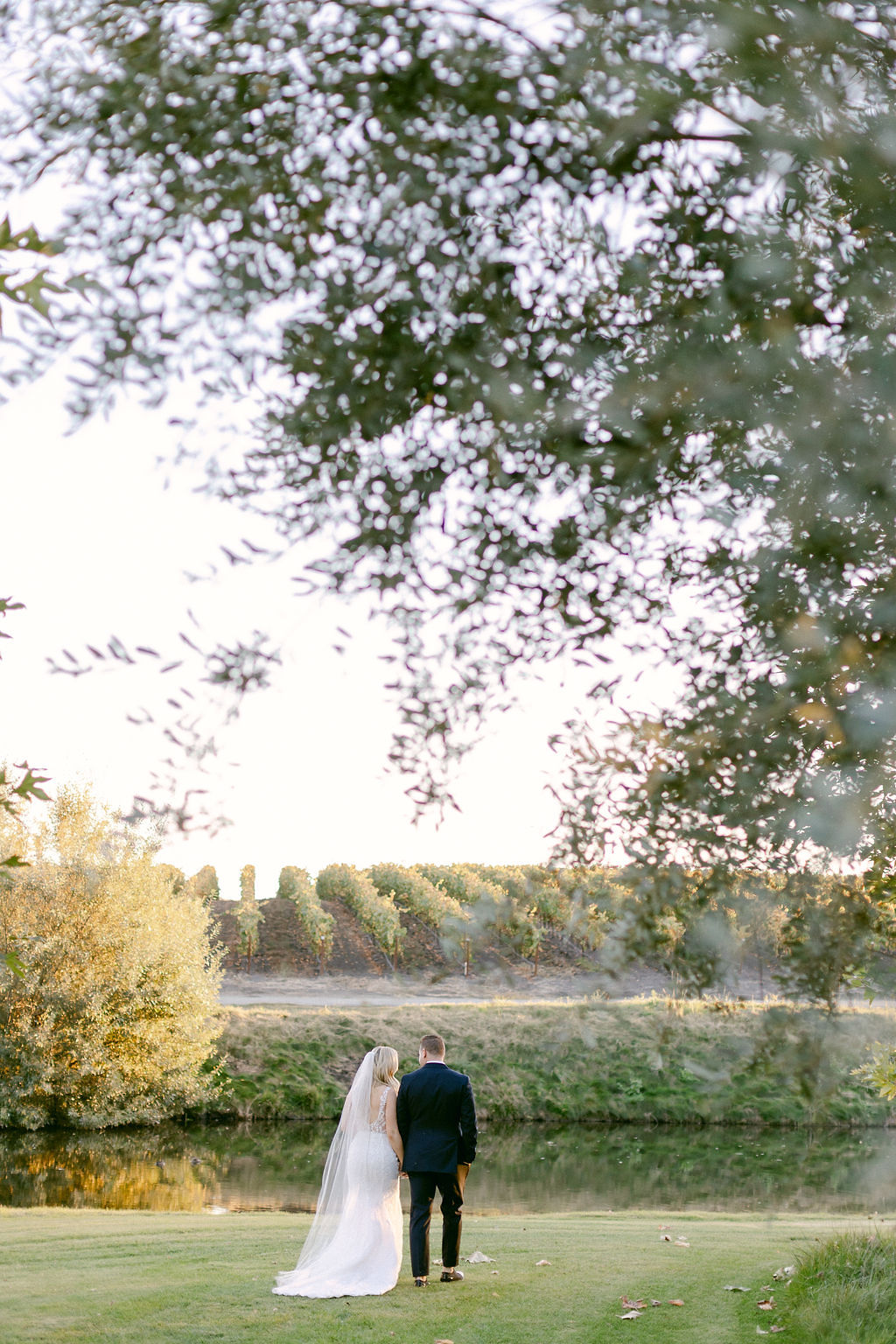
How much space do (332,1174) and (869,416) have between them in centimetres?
842

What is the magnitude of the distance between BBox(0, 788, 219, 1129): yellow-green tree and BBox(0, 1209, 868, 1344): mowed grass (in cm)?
1096

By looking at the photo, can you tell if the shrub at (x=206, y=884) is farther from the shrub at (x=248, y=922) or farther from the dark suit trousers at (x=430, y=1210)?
the dark suit trousers at (x=430, y=1210)

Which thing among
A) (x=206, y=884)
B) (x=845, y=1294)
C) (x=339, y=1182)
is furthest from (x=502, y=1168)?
(x=206, y=884)

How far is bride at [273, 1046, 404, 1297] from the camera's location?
8.85 meters

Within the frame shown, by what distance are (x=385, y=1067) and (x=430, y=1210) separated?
3.74ft

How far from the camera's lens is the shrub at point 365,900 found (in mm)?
45263

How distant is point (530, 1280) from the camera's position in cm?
912

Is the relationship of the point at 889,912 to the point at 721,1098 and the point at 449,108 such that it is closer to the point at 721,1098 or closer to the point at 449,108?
the point at 721,1098

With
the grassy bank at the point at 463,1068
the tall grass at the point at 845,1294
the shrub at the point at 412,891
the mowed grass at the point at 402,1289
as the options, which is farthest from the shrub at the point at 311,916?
the tall grass at the point at 845,1294

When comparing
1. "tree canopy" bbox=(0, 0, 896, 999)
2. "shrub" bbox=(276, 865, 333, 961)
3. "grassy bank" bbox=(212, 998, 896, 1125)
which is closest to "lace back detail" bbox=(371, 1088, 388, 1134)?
"tree canopy" bbox=(0, 0, 896, 999)

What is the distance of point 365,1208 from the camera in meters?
9.01

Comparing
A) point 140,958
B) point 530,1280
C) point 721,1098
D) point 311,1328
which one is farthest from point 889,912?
point 140,958

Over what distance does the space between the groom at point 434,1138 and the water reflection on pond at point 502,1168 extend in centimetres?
856

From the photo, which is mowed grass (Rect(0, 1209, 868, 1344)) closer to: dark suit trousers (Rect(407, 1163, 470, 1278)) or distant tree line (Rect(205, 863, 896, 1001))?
dark suit trousers (Rect(407, 1163, 470, 1278))
